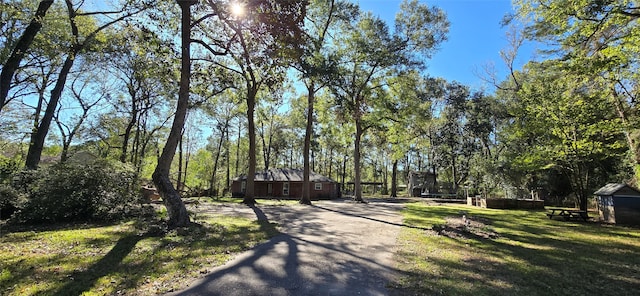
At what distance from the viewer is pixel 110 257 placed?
5.92 m

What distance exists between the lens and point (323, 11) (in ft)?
72.6

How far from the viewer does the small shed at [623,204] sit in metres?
12.3

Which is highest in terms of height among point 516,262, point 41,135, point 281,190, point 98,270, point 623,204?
point 41,135

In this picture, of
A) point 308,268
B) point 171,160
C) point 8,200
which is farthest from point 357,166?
point 8,200

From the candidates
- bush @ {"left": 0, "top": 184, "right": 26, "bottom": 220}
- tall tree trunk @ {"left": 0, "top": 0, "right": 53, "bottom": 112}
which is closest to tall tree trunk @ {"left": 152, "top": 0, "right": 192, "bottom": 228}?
bush @ {"left": 0, "top": 184, "right": 26, "bottom": 220}

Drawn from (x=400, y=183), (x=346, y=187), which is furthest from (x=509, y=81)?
(x=400, y=183)

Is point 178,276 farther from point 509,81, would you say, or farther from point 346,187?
point 346,187

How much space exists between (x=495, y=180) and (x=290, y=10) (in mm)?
25561

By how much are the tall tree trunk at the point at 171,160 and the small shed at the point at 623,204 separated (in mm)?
16478

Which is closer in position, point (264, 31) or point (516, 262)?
point (516, 262)

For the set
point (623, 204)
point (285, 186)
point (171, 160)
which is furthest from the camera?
point (285, 186)

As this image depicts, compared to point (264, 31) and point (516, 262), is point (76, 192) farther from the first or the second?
point (516, 262)

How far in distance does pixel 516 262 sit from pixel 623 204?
1024cm

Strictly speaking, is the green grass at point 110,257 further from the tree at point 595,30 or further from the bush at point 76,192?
the tree at point 595,30
